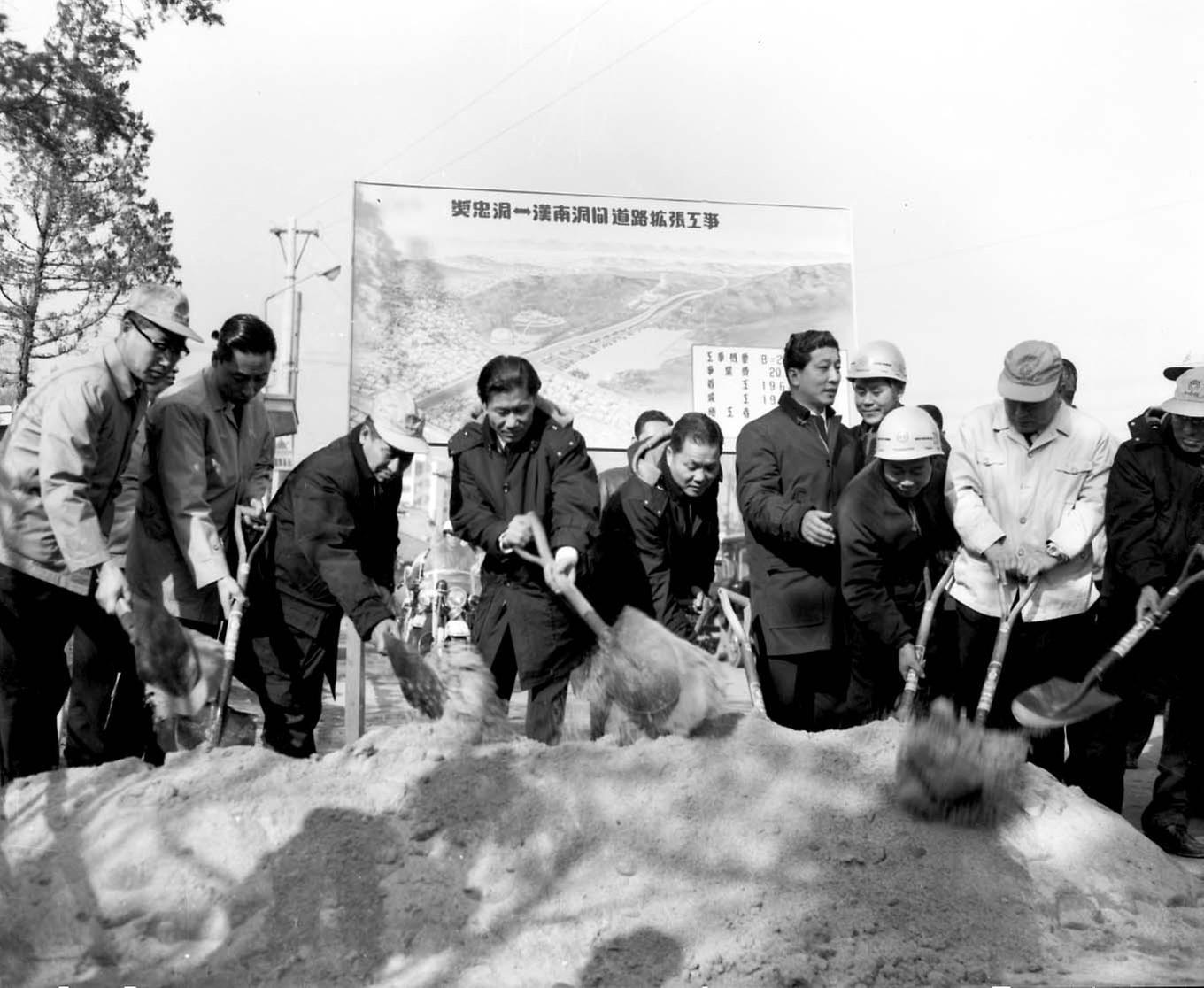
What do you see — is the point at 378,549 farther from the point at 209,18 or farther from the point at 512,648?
the point at 209,18

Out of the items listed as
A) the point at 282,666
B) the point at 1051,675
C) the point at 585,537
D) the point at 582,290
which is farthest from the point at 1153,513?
the point at 582,290

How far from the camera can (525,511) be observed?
4.83 metres

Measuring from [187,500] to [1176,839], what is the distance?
3838 mm

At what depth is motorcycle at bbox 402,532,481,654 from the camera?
14.1 meters

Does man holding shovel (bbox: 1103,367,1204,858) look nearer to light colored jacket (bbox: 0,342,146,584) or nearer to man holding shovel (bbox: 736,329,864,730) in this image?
man holding shovel (bbox: 736,329,864,730)

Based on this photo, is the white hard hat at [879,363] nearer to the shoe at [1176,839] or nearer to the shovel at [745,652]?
the shovel at [745,652]

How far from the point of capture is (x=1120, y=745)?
4930 mm

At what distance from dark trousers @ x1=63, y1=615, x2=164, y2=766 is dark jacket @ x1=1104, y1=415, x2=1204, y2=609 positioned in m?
3.61

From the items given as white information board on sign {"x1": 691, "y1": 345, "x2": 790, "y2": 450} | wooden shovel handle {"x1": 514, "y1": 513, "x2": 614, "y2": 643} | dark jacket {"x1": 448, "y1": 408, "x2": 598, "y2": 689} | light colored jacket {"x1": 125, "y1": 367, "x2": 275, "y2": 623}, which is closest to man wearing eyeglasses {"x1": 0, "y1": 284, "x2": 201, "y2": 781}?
light colored jacket {"x1": 125, "y1": 367, "x2": 275, "y2": 623}

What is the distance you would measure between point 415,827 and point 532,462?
1.62m

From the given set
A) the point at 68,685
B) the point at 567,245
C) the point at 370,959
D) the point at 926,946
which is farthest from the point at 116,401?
the point at 567,245

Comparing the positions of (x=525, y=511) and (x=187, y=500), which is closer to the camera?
(x=187, y=500)

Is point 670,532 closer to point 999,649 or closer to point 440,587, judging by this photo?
point 999,649

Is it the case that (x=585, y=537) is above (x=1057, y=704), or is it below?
above
